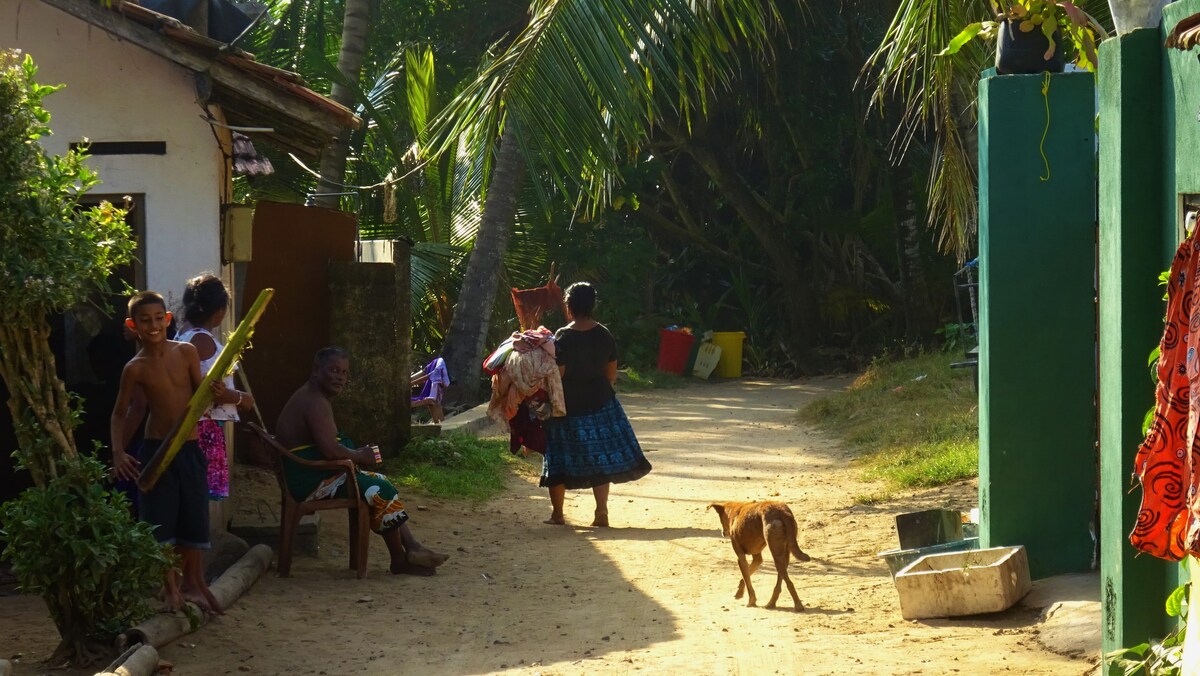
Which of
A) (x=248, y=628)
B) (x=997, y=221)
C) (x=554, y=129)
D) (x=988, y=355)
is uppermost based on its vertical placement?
(x=554, y=129)

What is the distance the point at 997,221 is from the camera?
638 centimetres

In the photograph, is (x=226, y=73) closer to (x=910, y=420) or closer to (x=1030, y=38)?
(x=1030, y=38)

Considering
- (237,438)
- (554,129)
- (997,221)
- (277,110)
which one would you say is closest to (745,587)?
(997,221)

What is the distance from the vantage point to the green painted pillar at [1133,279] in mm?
4324

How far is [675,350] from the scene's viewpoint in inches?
822

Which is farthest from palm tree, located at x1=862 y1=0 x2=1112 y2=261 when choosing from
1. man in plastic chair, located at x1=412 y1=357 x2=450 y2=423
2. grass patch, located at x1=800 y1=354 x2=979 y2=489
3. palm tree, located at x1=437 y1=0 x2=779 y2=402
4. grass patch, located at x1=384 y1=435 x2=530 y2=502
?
man in plastic chair, located at x1=412 y1=357 x2=450 y2=423

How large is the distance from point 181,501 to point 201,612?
52 cm

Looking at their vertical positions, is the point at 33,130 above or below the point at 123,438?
above

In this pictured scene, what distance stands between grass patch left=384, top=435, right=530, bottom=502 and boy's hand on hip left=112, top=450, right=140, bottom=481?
4383 millimetres

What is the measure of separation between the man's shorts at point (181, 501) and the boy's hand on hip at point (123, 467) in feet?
0.31

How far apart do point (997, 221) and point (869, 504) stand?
3390mm

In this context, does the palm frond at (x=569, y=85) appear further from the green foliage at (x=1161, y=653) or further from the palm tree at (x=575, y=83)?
the green foliage at (x=1161, y=653)

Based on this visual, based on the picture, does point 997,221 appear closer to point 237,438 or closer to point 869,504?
point 869,504

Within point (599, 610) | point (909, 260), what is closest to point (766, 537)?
point (599, 610)
